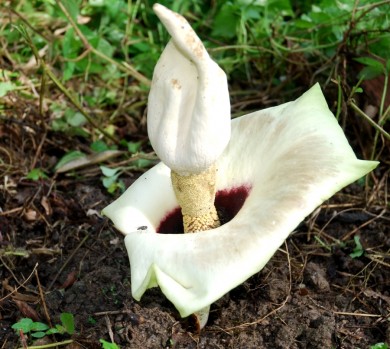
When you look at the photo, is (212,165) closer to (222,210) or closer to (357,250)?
(222,210)

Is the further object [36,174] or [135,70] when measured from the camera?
[135,70]

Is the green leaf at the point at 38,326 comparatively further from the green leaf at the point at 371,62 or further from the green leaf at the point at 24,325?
the green leaf at the point at 371,62

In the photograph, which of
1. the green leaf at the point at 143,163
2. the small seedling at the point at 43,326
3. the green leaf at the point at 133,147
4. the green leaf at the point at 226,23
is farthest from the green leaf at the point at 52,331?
the green leaf at the point at 226,23

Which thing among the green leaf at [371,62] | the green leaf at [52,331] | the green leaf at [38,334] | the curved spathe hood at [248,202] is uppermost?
the curved spathe hood at [248,202]

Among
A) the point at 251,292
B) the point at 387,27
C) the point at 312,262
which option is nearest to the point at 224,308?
the point at 251,292

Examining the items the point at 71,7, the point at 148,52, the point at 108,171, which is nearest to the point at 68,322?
the point at 108,171

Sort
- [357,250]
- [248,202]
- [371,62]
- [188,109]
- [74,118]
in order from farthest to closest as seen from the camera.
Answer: [74,118] → [371,62] → [357,250] → [248,202] → [188,109]

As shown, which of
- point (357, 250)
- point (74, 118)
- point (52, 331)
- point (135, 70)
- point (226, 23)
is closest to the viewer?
point (52, 331)

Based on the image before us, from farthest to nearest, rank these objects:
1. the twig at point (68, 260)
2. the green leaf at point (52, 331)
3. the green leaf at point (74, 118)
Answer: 1. the green leaf at point (74, 118)
2. the twig at point (68, 260)
3. the green leaf at point (52, 331)
